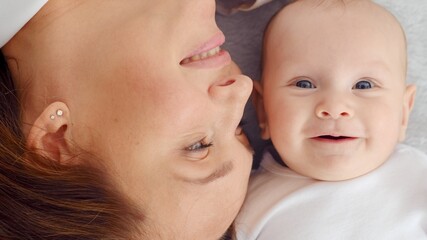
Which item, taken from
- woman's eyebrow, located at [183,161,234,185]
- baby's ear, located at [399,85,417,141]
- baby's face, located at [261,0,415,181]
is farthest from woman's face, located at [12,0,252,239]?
baby's ear, located at [399,85,417,141]

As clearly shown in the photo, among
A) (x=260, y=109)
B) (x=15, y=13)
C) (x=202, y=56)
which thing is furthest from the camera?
(x=260, y=109)

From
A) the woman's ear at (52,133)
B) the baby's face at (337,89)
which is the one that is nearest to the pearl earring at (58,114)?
the woman's ear at (52,133)

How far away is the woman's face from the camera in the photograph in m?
0.98

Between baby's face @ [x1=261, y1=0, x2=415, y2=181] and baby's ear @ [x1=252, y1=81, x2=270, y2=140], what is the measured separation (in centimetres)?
5

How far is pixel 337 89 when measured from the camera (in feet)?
3.79

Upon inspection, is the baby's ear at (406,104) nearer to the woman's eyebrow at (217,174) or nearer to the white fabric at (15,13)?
the woman's eyebrow at (217,174)

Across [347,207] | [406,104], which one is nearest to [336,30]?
[406,104]

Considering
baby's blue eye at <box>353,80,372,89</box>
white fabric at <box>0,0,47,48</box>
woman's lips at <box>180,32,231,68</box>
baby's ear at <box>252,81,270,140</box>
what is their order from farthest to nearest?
baby's ear at <box>252,81,270,140</box>, baby's blue eye at <box>353,80,372,89</box>, woman's lips at <box>180,32,231,68</box>, white fabric at <box>0,0,47,48</box>

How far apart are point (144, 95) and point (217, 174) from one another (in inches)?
8.0

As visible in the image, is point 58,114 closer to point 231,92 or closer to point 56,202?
point 56,202

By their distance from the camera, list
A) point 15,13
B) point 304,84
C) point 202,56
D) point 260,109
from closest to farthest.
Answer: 1. point 15,13
2. point 202,56
3. point 304,84
4. point 260,109

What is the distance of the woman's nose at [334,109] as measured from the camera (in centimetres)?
112

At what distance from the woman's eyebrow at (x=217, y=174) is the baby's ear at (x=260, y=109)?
0.22 metres

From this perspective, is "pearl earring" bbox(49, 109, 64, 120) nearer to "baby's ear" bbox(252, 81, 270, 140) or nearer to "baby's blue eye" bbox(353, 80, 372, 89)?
"baby's ear" bbox(252, 81, 270, 140)
